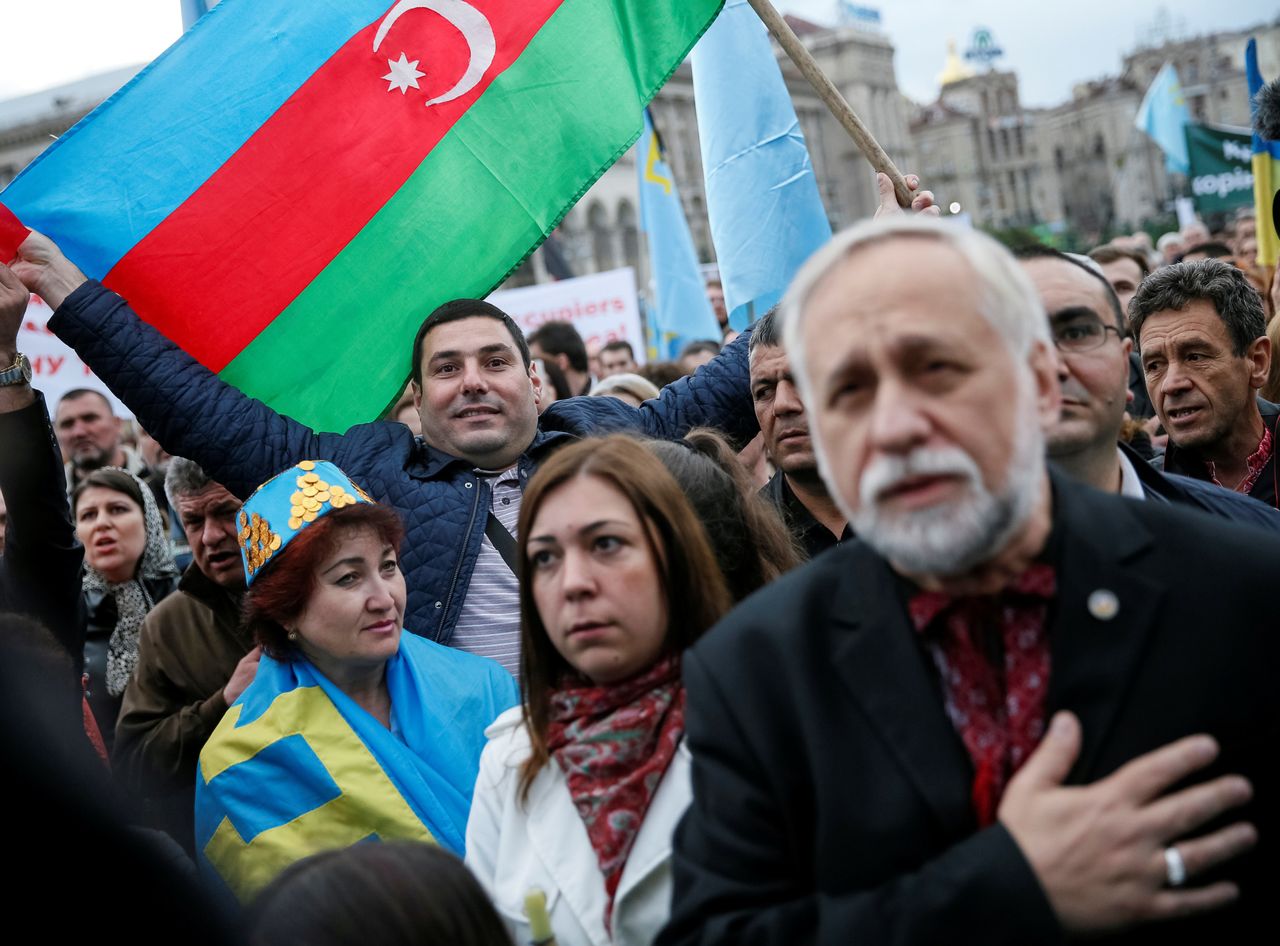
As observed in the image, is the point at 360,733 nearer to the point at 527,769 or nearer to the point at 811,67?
the point at 527,769

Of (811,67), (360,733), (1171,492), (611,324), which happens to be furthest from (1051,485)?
(611,324)

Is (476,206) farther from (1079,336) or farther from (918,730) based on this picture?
(918,730)

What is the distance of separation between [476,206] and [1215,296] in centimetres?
239

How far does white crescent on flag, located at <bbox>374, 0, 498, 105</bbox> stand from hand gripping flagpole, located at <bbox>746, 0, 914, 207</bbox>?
1.00 meters

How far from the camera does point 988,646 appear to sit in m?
1.80

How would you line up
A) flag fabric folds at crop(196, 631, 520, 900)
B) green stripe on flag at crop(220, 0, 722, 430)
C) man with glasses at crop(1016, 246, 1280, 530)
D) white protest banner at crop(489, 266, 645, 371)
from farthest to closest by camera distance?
white protest banner at crop(489, 266, 645, 371) → green stripe on flag at crop(220, 0, 722, 430) → flag fabric folds at crop(196, 631, 520, 900) → man with glasses at crop(1016, 246, 1280, 530)

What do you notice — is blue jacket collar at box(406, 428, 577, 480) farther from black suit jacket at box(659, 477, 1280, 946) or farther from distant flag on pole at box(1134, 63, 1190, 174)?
distant flag on pole at box(1134, 63, 1190, 174)

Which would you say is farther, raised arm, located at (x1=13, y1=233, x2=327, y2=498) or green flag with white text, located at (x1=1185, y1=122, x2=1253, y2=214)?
green flag with white text, located at (x1=1185, y1=122, x2=1253, y2=214)

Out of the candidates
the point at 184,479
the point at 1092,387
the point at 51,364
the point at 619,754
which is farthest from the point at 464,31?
the point at 51,364

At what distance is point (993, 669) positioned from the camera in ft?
5.86

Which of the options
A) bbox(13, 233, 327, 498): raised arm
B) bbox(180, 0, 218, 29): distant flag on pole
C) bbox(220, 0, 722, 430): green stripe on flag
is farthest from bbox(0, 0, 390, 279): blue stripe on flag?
bbox(180, 0, 218, 29): distant flag on pole

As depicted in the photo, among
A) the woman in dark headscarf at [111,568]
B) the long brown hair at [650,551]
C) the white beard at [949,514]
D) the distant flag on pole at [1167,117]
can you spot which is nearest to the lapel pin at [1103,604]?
the white beard at [949,514]

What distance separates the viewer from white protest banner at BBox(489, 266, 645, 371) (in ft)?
36.5

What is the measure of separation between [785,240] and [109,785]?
13.1ft
